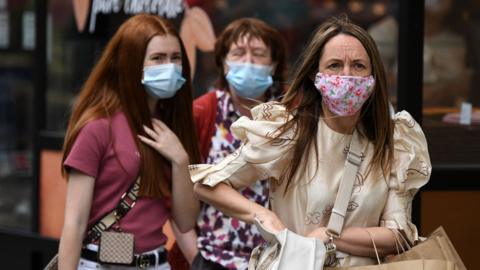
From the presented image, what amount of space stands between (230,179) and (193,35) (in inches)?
126

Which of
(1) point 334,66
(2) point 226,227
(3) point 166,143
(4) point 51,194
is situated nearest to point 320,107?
(1) point 334,66

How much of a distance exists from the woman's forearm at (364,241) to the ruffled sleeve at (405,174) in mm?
59

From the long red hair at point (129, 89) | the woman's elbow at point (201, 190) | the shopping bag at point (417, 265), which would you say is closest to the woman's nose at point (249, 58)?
the long red hair at point (129, 89)

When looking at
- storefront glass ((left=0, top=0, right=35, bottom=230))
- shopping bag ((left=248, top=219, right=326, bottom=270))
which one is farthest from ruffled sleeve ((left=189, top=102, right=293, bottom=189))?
storefront glass ((left=0, top=0, right=35, bottom=230))

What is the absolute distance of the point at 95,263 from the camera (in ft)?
13.4

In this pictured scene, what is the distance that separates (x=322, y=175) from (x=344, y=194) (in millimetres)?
113

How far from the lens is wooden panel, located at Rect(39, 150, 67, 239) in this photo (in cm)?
718

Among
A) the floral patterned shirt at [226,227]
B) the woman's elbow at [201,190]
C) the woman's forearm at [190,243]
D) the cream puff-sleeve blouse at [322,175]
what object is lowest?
the woman's forearm at [190,243]

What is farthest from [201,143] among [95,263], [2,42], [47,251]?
[2,42]

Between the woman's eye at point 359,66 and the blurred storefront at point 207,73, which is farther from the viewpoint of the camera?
the blurred storefront at point 207,73

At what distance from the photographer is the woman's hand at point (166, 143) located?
164 inches

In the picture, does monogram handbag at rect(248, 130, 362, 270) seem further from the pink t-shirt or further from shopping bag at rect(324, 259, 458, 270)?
the pink t-shirt

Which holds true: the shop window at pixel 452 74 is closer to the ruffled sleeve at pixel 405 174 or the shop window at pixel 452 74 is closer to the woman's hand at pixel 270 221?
the ruffled sleeve at pixel 405 174

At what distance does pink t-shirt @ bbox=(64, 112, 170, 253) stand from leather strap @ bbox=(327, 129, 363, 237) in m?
1.11
